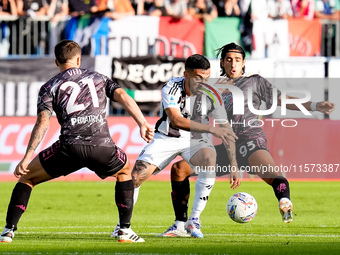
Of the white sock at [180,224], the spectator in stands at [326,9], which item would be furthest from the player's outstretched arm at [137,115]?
the spectator in stands at [326,9]

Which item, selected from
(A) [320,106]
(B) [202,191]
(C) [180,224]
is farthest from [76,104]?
(A) [320,106]

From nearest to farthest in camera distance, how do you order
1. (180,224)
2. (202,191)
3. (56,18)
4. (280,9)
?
(202,191) → (180,224) → (56,18) → (280,9)

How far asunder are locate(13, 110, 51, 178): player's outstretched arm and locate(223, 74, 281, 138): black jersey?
2.73 m

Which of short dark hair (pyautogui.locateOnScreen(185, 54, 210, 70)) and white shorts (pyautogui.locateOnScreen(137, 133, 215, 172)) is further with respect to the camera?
white shorts (pyautogui.locateOnScreen(137, 133, 215, 172))

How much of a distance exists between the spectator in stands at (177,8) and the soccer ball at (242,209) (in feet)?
37.3

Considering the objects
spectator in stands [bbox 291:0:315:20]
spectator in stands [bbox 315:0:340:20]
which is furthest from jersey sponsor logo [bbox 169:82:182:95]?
spectator in stands [bbox 315:0:340:20]

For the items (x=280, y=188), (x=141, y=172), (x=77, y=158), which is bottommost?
(x=280, y=188)

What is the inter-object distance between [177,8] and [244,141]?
11373 mm

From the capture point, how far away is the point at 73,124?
27.2ft

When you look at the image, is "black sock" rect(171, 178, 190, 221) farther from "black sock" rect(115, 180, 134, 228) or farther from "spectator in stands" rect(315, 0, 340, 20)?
"spectator in stands" rect(315, 0, 340, 20)

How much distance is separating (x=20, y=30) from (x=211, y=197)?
776cm

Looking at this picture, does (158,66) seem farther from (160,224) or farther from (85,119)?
(85,119)

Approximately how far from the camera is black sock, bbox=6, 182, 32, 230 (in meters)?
8.34

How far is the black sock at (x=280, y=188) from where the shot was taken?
9.26 metres
